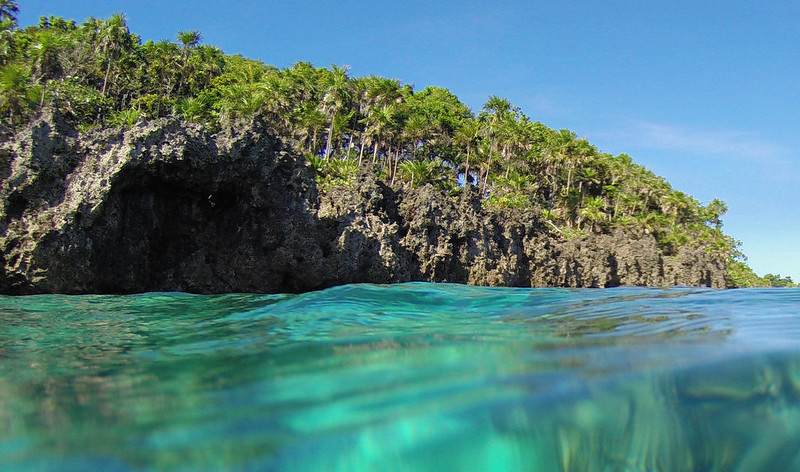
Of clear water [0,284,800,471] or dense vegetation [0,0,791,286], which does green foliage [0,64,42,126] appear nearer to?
dense vegetation [0,0,791,286]

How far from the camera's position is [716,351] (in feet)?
8.78

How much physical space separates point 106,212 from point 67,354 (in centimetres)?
797

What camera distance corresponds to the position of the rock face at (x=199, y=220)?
985 cm

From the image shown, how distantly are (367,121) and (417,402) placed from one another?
42.3 meters

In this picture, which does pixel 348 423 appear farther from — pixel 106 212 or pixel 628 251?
pixel 628 251

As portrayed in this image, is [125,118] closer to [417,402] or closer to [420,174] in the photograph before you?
[420,174]

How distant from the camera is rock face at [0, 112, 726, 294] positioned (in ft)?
32.3

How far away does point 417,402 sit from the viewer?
2080mm

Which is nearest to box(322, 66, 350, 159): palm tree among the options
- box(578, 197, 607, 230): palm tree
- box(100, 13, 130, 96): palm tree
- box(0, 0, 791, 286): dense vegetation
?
box(0, 0, 791, 286): dense vegetation

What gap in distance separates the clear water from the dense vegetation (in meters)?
25.2

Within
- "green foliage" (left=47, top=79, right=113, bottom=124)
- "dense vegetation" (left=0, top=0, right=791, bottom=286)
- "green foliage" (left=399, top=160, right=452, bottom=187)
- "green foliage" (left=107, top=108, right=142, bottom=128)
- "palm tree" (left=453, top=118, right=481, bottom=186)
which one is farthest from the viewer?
"palm tree" (left=453, top=118, right=481, bottom=186)

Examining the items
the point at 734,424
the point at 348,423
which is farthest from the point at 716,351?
the point at 348,423

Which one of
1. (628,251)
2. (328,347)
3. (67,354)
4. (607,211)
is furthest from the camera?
(607,211)

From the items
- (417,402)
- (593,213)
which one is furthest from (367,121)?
(417,402)
